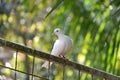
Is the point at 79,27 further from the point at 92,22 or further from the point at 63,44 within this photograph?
the point at 63,44

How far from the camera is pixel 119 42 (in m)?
2.75

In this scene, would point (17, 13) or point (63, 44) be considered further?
point (17, 13)

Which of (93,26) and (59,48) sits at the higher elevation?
(93,26)

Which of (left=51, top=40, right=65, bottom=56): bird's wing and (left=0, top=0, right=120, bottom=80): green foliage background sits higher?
(left=0, top=0, right=120, bottom=80): green foliage background

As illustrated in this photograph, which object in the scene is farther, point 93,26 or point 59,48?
point 93,26

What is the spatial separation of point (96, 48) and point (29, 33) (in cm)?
391

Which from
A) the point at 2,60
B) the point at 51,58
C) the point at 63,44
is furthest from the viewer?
the point at 2,60

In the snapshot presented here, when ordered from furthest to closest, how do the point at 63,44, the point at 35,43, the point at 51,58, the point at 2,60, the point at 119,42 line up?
the point at 35,43 → the point at 2,60 → the point at 119,42 → the point at 63,44 → the point at 51,58

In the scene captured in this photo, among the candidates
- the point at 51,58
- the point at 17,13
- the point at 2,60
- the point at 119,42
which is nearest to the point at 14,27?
the point at 17,13

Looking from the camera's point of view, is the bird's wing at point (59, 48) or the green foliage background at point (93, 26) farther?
the green foliage background at point (93, 26)

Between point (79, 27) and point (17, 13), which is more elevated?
point (17, 13)

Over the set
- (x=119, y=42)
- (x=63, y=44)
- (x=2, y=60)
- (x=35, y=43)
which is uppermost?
(x=35, y=43)

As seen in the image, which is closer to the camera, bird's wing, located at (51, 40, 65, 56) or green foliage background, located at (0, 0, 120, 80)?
bird's wing, located at (51, 40, 65, 56)

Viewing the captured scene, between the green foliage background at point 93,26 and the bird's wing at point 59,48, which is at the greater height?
the green foliage background at point 93,26
